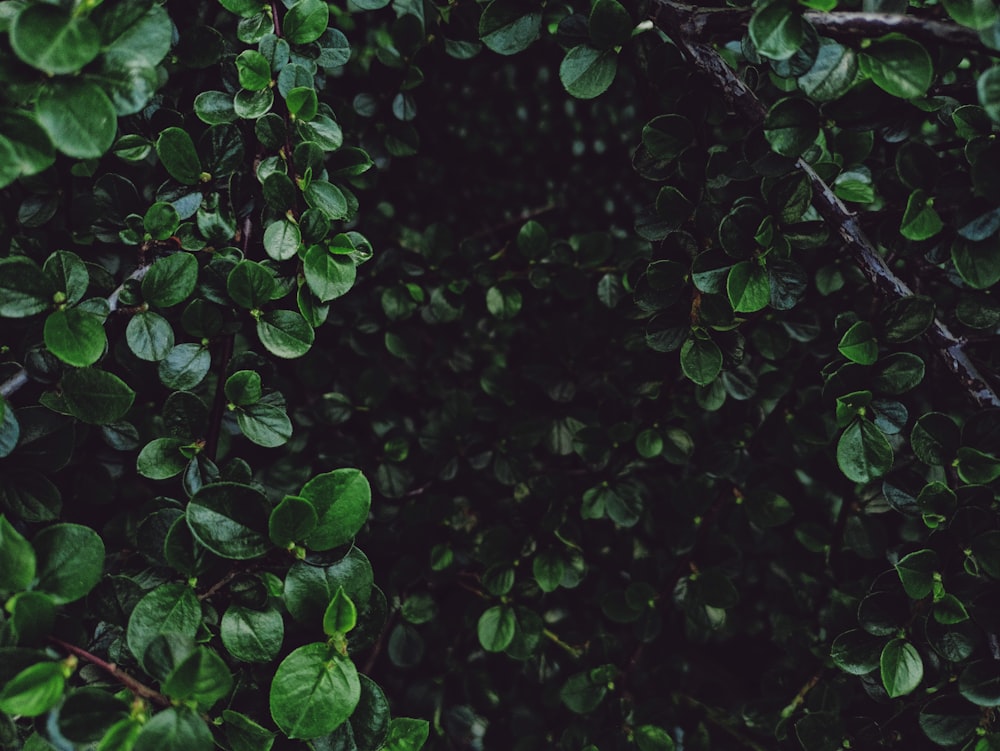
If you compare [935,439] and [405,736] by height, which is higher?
[935,439]

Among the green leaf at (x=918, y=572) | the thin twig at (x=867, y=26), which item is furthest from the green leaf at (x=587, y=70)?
the green leaf at (x=918, y=572)

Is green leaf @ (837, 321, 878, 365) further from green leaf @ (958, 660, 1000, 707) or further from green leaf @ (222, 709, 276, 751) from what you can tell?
green leaf @ (222, 709, 276, 751)

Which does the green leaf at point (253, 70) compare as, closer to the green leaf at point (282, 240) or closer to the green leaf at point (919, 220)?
the green leaf at point (282, 240)

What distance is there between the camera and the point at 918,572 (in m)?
0.83

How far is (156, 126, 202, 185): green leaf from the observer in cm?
84

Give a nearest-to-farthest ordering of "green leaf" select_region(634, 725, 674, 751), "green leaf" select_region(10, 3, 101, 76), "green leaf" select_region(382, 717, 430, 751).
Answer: "green leaf" select_region(10, 3, 101, 76), "green leaf" select_region(382, 717, 430, 751), "green leaf" select_region(634, 725, 674, 751)

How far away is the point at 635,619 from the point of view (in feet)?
3.87

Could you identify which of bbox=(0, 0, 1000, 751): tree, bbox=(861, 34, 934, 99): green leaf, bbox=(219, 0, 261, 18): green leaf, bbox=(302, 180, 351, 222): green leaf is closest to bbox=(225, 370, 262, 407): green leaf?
→ bbox=(0, 0, 1000, 751): tree

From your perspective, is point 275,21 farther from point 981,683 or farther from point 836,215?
point 981,683

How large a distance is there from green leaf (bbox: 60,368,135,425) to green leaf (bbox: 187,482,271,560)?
5.6 inches

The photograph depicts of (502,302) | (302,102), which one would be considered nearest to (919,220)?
(502,302)

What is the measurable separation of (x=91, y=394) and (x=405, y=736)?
50cm

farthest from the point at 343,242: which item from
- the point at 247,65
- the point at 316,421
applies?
the point at 316,421

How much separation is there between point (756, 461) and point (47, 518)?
0.99 meters
